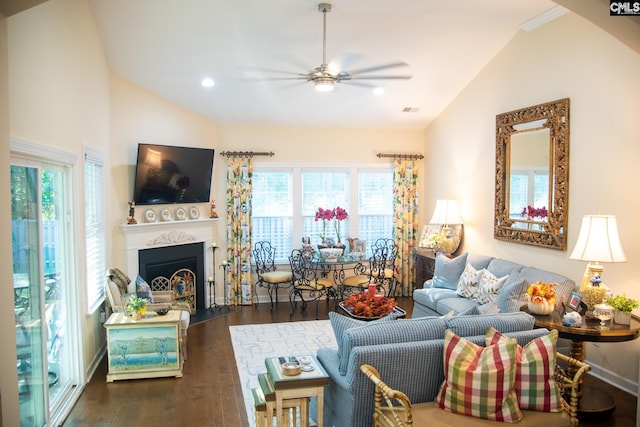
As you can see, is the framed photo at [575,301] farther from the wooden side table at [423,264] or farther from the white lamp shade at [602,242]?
the wooden side table at [423,264]

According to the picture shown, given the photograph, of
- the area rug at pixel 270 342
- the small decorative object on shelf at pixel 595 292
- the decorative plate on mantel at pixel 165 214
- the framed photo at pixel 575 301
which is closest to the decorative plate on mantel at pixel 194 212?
the decorative plate on mantel at pixel 165 214

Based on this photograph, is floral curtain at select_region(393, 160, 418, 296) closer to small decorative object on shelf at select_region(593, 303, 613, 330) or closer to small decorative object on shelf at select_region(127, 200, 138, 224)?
small decorative object on shelf at select_region(127, 200, 138, 224)

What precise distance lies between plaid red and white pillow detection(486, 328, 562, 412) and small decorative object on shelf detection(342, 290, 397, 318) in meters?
2.07

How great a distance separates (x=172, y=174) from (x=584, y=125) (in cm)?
510

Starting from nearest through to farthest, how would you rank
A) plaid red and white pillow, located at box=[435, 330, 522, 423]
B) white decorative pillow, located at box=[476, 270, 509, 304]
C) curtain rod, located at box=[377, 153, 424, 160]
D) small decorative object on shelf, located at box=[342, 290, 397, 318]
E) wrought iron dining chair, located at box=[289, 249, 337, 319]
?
plaid red and white pillow, located at box=[435, 330, 522, 423], small decorative object on shelf, located at box=[342, 290, 397, 318], white decorative pillow, located at box=[476, 270, 509, 304], wrought iron dining chair, located at box=[289, 249, 337, 319], curtain rod, located at box=[377, 153, 424, 160]

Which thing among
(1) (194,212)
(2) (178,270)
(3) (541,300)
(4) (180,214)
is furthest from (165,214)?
(3) (541,300)

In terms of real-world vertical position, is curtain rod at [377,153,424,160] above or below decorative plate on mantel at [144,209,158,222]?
above

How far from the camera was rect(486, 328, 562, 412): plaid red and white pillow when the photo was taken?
301 centimetres

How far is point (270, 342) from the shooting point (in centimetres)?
609

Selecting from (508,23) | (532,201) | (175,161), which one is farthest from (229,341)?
(508,23)

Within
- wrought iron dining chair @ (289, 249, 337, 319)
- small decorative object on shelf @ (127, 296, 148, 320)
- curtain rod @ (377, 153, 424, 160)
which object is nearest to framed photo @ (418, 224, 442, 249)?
curtain rod @ (377, 153, 424, 160)

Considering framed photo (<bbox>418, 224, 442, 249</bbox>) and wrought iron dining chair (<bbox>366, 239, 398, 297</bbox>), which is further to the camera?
wrought iron dining chair (<bbox>366, 239, 398, 297</bbox>)

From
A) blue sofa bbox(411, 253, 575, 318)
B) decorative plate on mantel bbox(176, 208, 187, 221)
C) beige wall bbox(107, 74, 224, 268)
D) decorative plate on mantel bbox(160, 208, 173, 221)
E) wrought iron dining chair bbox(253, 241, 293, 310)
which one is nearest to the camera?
blue sofa bbox(411, 253, 575, 318)

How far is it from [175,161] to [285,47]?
2341 millimetres
